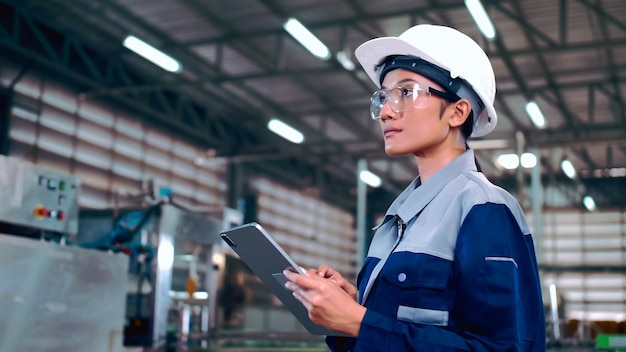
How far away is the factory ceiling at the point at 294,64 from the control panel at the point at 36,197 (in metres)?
5.15

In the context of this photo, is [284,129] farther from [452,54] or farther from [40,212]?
[452,54]

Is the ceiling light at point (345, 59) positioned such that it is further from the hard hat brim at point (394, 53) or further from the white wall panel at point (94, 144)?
the hard hat brim at point (394, 53)

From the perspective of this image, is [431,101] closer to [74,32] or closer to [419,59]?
[419,59]

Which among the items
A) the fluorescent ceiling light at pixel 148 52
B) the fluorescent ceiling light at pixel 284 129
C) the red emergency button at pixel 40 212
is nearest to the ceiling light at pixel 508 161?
the fluorescent ceiling light at pixel 284 129

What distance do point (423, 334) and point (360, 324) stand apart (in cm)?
10

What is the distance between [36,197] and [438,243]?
2.14 metres

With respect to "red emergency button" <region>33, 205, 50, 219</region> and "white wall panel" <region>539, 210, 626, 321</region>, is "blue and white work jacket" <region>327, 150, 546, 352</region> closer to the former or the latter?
"red emergency button" <region>33, 205, 50, 219</region>

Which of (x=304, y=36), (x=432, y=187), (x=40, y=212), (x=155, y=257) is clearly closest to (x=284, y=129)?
(x=304, y=36)

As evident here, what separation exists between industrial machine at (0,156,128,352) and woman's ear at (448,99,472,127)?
1.79 meters

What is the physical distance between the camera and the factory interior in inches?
117

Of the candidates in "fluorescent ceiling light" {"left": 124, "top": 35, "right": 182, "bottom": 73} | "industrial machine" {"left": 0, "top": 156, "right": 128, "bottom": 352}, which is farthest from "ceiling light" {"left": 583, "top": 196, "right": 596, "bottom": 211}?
"industrial machine" {"left": 0, "top": 156, "right": 128, "bottom": 352}

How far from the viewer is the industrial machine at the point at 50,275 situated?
250 centimetres

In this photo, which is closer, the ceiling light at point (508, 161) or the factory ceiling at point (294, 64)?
the factory ceiling at point (294, 64)

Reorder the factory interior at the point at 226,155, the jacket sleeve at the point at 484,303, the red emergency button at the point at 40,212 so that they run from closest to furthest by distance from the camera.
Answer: the jacket sleeve at the point at 484,303 < the red emergency button at the point at 40,212 < the factory interior at the point at 226,155
